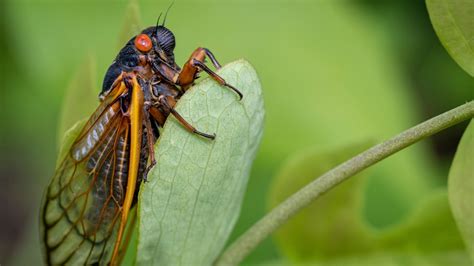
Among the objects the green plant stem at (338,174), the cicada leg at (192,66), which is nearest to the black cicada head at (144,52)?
the cicada leg at (192,66)

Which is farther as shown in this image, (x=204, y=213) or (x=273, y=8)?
(x=273, y=8)

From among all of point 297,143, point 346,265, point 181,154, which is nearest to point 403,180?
point 297,143

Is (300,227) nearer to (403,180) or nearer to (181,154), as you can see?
(181,154)

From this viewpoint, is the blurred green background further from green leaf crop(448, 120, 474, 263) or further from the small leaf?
green leaf crop(448, 120, 474, 263)

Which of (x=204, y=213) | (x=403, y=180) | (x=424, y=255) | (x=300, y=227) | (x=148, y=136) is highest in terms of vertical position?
(x=148, y=136)

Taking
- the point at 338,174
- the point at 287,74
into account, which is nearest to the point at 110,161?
the point at 338,174

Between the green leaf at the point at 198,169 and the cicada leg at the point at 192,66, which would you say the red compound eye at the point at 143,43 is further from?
the green leaf at the point at 198,169
